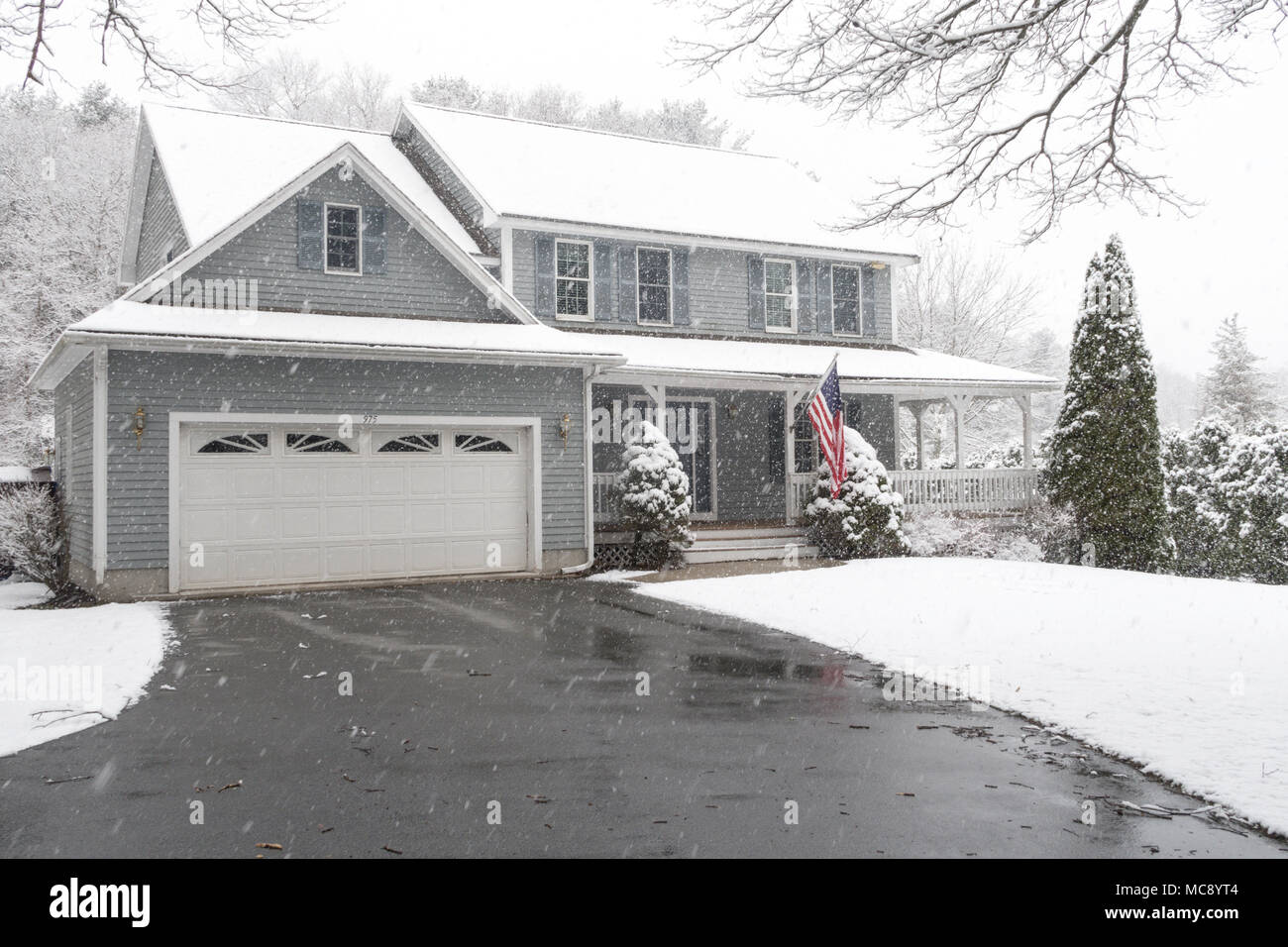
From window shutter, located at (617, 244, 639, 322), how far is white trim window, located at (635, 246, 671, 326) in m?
0.14

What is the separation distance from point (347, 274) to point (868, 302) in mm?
11903

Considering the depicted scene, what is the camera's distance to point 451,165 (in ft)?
63.4

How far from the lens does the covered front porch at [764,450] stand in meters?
18.5

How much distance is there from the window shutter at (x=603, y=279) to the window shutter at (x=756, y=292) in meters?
3.11

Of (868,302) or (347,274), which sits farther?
(868,302)

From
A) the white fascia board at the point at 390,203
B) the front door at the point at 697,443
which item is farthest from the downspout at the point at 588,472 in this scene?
the front door at the point at 697,443

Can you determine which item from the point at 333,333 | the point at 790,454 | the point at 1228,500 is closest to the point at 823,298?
the point at 790,454

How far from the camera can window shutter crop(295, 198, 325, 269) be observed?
45.7 ft

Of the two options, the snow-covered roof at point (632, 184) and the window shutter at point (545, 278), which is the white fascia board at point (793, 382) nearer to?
the window shutter at point (545, 278)

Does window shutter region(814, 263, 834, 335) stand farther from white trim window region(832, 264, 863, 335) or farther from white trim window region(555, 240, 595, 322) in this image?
white trim window region(555, 240, 595, 322)

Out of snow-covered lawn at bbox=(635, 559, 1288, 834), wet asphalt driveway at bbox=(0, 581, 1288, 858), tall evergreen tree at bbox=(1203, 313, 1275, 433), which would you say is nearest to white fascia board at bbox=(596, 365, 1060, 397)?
snow-covered lawn at bbox=(635, 559, 1288, 834)

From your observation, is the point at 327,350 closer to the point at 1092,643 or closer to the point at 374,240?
the point at 374,240

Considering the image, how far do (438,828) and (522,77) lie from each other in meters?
41.9
